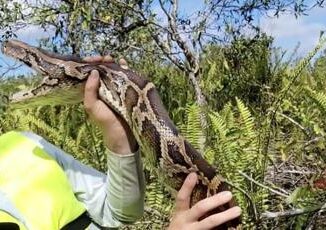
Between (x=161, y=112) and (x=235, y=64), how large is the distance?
4.02 meters

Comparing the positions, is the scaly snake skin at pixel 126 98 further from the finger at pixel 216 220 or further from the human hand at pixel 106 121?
the finger at pixel 216 220

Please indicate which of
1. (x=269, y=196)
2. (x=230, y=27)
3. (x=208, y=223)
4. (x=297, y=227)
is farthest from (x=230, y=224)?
(x=230, y=27)

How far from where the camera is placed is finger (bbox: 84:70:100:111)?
2641 mm

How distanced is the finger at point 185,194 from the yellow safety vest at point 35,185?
0.42 m

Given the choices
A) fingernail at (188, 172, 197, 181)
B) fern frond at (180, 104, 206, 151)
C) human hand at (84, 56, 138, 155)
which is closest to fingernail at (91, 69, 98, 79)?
human hand at (84, 56, 138, 155)

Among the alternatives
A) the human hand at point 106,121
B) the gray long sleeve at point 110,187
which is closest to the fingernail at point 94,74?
the human hand at point 106,121

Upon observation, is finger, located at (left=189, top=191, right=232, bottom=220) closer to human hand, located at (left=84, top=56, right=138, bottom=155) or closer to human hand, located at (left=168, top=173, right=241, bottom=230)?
human hand, located at (left=168, top=173, right=241, bottom=230)

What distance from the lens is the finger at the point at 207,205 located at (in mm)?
2275

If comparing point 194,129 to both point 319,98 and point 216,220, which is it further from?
point 216,220

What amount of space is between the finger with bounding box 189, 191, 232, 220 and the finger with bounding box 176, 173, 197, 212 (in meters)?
0.09

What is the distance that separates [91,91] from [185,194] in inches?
21.2

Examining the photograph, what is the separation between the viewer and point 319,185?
335 centimetres

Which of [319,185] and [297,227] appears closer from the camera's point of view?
[319,185]

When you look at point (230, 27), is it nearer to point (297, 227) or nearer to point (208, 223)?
point (297, 227)
